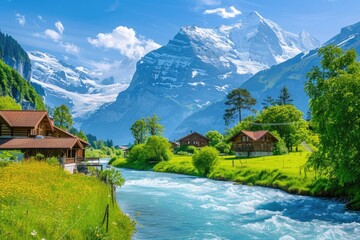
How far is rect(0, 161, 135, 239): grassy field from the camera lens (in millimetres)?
15523

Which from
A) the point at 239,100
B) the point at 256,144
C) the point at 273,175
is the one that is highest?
Result: the point at 239,100

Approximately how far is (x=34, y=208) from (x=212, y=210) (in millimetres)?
24246

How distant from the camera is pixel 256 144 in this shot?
105 meters

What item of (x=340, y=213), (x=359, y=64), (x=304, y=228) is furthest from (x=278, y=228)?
(x=359, y=64)

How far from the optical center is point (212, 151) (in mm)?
76188

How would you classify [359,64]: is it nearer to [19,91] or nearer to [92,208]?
[92,208]

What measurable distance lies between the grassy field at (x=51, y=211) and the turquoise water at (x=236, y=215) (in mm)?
4276

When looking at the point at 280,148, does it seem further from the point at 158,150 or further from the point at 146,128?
the point at 146,128

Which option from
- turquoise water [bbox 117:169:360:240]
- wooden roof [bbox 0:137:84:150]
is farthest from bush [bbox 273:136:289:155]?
wooden roof [bbox 0:137:84:150]

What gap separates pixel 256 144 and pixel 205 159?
106 ft

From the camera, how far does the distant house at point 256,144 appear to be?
103812mm

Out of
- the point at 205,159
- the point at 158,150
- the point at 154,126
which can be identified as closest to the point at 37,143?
the point at 205,159

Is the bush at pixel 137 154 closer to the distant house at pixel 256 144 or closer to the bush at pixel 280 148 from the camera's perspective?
the distant house at pixel 256 144

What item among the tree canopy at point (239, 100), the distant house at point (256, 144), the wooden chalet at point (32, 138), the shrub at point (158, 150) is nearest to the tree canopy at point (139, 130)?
the tree canopy at point (239, 100)
